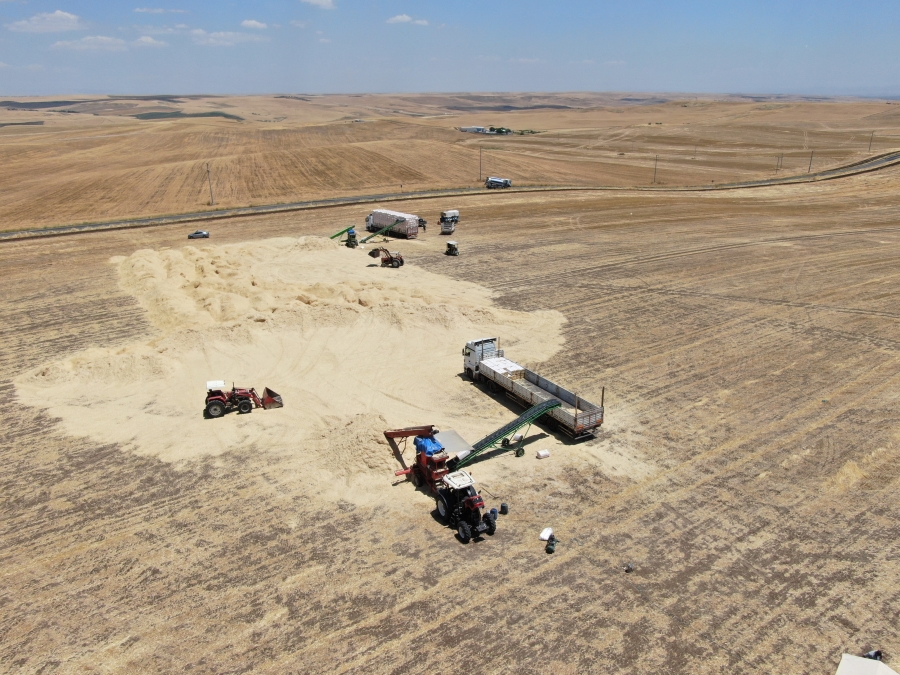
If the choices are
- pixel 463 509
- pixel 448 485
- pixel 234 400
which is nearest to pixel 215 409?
pixel 234 400

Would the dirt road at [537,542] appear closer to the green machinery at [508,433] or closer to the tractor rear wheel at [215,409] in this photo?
the green machinery at [508,433]

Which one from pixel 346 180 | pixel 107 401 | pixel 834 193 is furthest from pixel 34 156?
pixel 834 193

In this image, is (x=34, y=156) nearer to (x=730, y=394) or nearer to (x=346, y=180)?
(x=346, y=180)

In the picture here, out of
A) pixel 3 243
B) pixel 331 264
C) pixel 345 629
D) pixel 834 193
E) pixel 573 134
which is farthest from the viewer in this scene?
pixel 573 134

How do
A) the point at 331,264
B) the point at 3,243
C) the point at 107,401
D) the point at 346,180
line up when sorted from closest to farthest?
1. the point at 107,401
2. the point at 331,264
3. the point at 3,243
4. the point at 346,180

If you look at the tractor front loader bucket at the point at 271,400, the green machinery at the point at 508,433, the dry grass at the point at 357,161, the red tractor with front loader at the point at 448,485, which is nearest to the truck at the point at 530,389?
the green machinery at the point at 508,433

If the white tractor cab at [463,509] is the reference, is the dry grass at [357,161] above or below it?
above

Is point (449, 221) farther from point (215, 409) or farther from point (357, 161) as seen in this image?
point (357, 161)

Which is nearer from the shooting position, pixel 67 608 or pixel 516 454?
pixel 67 608
